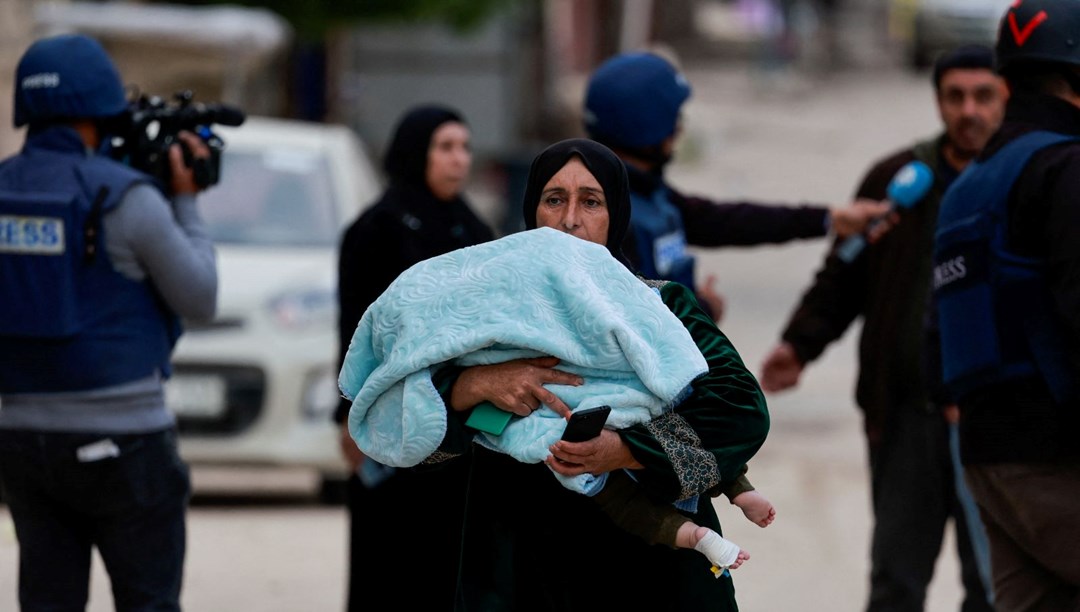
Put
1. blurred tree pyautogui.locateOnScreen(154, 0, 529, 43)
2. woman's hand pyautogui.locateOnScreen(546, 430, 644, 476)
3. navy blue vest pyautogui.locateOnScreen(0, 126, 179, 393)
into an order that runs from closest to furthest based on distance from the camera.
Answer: woman's hand pyautogui.locateOnScreen(546, 430, 644, 476)
navy blue vest pyautogui.locateOnScreen(0, 126, 179, 393)
blurred tree pyautogui.locateOnScreen(154, 0, 529, 43)

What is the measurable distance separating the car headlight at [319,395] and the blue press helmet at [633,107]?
325 cm

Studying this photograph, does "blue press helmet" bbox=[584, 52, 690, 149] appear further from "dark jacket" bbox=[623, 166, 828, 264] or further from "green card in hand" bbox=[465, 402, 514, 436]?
"green card in hand" bbox=[465, 402, 514, 436]

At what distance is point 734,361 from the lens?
3.47 meters

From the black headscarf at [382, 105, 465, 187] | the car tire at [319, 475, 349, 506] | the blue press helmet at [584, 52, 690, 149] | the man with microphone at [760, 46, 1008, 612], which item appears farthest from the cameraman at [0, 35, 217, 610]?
the car tire at [319, 475, 349, 506]

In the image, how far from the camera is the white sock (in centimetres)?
335

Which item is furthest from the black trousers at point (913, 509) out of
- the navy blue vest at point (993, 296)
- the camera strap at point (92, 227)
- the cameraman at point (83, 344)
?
the camera strap at point (92, 227)

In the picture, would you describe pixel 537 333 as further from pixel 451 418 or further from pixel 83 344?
pixel 83 344

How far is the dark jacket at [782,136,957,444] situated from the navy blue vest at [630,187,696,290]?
Answer: 0.68 metres

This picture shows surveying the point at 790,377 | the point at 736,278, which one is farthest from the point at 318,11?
the point at 790,377

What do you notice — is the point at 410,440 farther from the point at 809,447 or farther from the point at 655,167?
the point at 809,447

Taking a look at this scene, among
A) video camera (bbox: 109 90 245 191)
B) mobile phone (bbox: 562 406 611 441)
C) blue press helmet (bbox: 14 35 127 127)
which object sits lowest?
mobile phone (bbox: 562 406 611 441)

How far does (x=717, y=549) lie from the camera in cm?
335

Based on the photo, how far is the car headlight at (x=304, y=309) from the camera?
8312mm

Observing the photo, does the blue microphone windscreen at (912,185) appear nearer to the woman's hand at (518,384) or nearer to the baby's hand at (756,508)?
the baby's hand at (756,508)
